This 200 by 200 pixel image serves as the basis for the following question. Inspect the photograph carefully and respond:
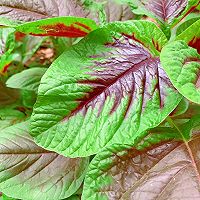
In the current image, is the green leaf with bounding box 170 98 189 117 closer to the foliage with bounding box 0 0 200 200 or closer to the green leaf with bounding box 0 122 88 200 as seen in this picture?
the foliage with bounding box 0 0 200 200

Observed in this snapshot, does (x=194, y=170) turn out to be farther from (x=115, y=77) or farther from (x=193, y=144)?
(x=115, y=77)

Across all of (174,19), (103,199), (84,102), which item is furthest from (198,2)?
(103,199)

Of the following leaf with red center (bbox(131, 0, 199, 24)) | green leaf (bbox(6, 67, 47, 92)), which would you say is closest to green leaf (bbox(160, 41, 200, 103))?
leaf with red center (bbox(131, 0, 199, 24))

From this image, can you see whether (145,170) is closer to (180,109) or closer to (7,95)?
(180,109)

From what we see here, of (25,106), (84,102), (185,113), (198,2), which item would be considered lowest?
(25,106)

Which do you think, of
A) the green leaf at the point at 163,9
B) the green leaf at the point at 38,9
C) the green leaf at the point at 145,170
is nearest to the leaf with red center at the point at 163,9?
the green leaf at the point at 163,9

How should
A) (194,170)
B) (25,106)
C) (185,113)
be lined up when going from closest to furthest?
1. (194,170)
2. (185,113)
3. (25,106)

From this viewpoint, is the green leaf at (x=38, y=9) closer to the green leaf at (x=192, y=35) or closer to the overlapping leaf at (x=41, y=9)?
the overlapping leaf at (x=41, y=9)
